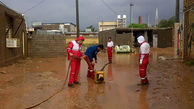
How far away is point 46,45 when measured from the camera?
17.7 m

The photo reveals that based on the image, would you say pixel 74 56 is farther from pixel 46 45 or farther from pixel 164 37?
pixel 164 37

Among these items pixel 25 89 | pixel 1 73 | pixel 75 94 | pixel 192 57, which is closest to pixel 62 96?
pixel 75 94

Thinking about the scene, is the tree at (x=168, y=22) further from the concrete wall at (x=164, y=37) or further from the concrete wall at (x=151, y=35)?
the concrete wall at (x=164, y=37)

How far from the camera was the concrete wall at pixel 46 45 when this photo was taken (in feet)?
57.4

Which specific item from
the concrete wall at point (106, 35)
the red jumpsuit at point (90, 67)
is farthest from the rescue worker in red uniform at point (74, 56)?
the concrete wall at point (106, 35)

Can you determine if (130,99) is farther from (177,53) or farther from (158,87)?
(177,53)

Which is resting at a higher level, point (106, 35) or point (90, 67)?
point (106, 35)

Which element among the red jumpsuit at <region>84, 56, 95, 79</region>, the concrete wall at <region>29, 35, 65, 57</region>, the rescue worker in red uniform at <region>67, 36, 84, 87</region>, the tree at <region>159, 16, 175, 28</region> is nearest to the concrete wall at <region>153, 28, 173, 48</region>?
the concrete wall at <region>29, 35, 65, 57</region>

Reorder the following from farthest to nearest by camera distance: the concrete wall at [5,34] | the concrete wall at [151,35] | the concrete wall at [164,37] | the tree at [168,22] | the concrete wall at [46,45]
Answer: the tree at [168,22] → the concrete wall at [164,37] → the concrete wall at [151,35] → the concrete wall at [46,45] → the concrete wall at [5,34]

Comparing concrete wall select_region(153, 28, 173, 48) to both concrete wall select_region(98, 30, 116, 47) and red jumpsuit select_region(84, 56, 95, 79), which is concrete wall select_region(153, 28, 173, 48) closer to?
concrete wall select_region(98, 30, 116, 47)

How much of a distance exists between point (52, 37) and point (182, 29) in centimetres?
1016

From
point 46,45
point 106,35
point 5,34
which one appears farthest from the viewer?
point 106,35

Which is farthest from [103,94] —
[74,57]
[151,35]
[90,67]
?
[151,35]

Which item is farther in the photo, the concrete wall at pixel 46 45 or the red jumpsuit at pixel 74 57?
the concrete wall at pixel 46 45
